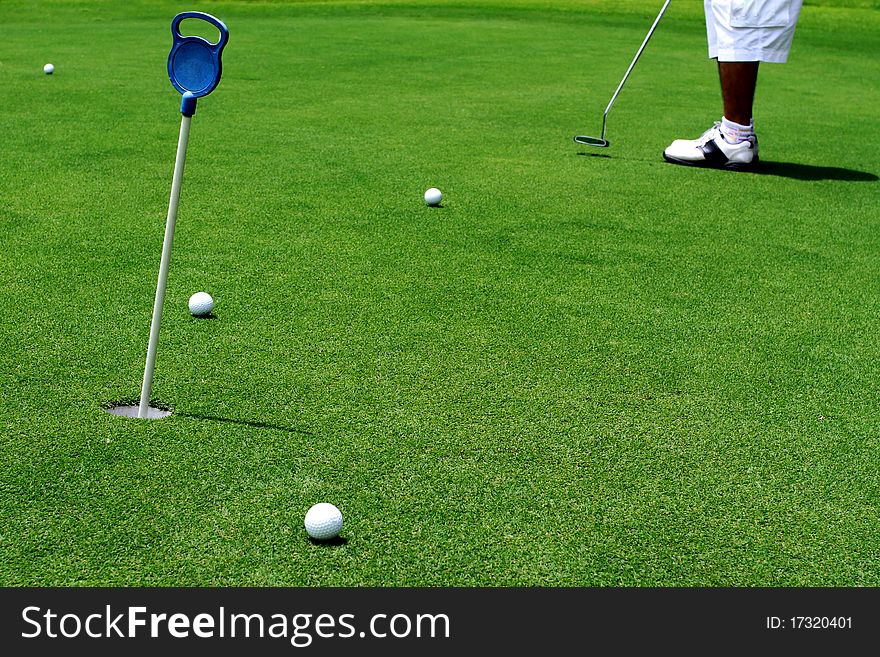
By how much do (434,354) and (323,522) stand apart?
4.48ft

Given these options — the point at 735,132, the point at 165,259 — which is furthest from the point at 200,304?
the point at 735,132

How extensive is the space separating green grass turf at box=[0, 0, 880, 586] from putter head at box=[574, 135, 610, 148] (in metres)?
0.11

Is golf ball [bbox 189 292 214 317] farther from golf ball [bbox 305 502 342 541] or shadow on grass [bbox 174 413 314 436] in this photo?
golf ball [bbox 305 502 342 541]

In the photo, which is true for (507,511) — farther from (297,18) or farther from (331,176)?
(297,18)

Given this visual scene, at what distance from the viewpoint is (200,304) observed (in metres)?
4.16

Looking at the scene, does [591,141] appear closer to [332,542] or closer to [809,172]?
[809,172]

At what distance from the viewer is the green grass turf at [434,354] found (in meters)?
2.75

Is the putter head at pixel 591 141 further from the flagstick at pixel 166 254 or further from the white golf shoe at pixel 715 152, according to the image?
the flagstick at pixel 166 254

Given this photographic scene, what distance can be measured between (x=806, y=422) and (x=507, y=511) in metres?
1.27

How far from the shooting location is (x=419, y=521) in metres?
2.83

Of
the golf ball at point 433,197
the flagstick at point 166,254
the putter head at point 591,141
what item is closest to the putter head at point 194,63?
the flagstick at point 166,254

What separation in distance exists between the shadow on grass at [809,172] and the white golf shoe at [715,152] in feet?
0.51

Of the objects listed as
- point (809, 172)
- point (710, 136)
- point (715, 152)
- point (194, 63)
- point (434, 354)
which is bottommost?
point (434, 354)

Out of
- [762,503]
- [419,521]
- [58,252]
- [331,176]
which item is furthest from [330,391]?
[331,176]
